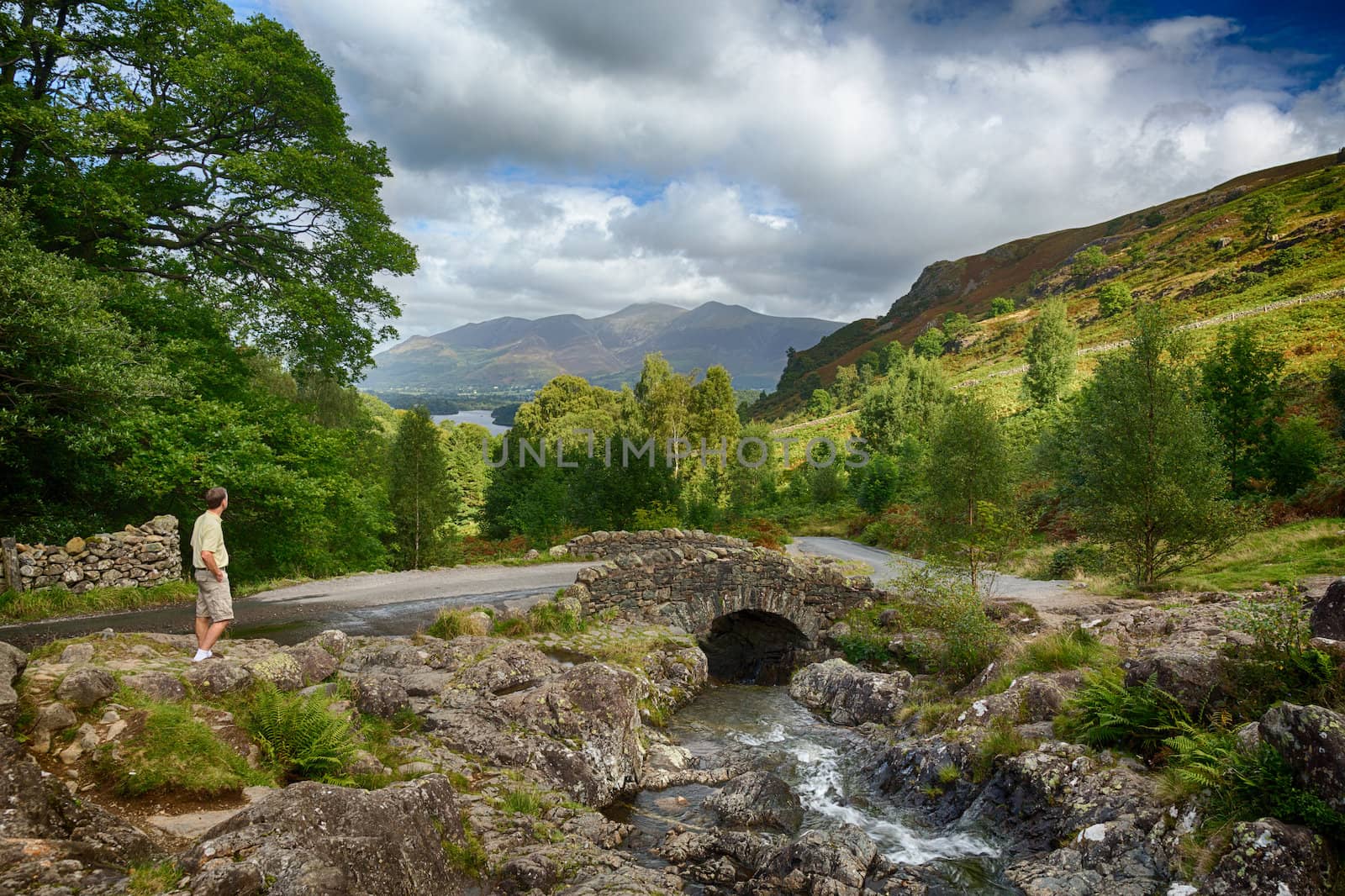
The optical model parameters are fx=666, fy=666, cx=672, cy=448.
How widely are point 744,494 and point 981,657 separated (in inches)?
1518

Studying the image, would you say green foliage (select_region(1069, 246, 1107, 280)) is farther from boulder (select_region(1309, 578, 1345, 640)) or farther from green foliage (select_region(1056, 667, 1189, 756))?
green foliage (select_region(1056, 667, 1189, 756))

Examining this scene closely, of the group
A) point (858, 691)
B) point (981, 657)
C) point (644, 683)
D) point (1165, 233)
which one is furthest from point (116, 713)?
point (1165, 233)

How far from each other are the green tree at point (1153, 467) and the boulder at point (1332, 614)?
9.75 m

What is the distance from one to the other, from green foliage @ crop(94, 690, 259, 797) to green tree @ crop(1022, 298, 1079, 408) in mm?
63205

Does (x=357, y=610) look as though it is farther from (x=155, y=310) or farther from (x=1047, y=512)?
(x=1047, y=512)

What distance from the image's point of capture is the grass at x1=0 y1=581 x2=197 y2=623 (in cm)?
1188

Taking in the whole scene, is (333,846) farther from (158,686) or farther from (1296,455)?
(1296,455)

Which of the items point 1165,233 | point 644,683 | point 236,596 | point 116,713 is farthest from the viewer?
point 1165,233

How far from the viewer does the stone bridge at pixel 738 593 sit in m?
16.9

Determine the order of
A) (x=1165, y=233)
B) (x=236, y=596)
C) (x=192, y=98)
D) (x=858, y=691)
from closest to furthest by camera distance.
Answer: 1. (x=858, y=691)
2. (x=236, y=596)
3. (x=192, y=98)
4. (x=1165, y=233)

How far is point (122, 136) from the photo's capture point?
54.7 ft

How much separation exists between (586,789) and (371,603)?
8679 mm

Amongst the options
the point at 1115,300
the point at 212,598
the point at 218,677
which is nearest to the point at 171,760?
the point at 218,677

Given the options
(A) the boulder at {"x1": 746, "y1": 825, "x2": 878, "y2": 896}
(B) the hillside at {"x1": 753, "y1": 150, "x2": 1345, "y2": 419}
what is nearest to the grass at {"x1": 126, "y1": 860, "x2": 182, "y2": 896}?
(A) the boulder at {"x1": 746, "y1": 825, "x2": 878, "y2": 896}
